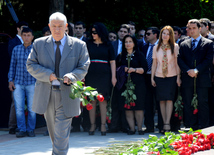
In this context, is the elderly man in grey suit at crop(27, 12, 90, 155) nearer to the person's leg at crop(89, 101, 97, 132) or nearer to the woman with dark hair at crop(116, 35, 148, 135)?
the person's leg at crop(89, 101, 97, 132)

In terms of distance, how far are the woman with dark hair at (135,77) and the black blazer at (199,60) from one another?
0.86m

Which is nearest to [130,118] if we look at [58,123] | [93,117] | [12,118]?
[93,117]

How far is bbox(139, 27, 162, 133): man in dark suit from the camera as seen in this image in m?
10.4

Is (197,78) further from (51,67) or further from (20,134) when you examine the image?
(51,67)

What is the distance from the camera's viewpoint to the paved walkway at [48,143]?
7.93 meters

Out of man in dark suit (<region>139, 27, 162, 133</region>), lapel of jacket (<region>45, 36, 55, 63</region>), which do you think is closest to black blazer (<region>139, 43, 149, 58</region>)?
man in dark suit (<region>139, 27, 162, 133</region>)

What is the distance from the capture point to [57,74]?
6297 mm

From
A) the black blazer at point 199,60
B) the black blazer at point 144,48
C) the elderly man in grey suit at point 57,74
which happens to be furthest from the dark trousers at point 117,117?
the elderly man in grey suit at point 57,74

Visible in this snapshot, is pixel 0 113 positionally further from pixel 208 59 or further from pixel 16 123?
pixel 208 59

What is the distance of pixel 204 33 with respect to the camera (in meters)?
10.8

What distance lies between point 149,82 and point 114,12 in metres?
12.0

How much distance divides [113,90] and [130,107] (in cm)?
62

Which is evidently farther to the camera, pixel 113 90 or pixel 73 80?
pixel 113 90

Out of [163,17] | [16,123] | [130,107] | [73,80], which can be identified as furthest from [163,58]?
[163,17]
